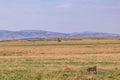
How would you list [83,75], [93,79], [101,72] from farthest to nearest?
[101,72] → [83,75] → [93,79]

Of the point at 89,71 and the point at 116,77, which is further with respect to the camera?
the point at 89,71

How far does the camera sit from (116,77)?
22.5 meters

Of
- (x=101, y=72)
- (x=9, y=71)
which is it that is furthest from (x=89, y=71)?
(x=9, y=71)

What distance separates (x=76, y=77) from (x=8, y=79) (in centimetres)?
493

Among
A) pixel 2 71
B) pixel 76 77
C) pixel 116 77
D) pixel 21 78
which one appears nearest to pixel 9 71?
pixel 2 71

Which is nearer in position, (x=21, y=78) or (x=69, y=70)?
(x=21, y=78)

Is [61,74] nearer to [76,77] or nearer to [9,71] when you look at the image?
[76,77]

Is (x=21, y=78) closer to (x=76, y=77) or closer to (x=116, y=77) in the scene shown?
(x=76, y=77)

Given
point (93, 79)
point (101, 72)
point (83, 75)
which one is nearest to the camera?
point (93, 79)

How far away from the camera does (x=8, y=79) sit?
21891 millimetres

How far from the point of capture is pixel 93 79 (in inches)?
843

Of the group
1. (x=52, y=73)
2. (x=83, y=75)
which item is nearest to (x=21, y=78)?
(x=52, y=73)

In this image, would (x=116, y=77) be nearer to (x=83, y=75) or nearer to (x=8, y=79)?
(x=83, y=75)

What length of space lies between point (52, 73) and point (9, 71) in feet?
13.1
